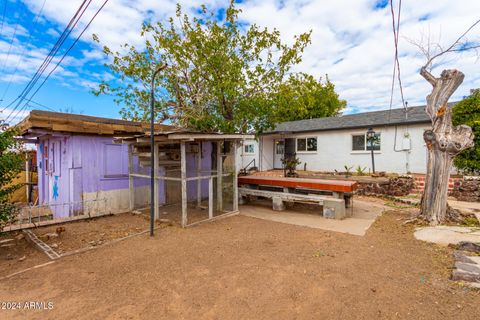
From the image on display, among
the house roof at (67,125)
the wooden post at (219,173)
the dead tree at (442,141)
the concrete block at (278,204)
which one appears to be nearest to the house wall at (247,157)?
the concrete block at (278,204)

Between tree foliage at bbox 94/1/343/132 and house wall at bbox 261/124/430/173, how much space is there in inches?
277

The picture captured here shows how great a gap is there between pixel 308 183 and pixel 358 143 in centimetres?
822

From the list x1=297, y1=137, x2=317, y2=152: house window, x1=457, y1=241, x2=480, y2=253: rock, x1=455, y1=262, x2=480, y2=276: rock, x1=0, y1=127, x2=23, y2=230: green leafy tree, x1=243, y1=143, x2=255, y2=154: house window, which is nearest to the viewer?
x1=455, y1=262, x2=480, y2=276: rock

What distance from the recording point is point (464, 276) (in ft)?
10.6

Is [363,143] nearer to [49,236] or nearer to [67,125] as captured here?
[67,125]

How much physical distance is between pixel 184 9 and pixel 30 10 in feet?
13.6

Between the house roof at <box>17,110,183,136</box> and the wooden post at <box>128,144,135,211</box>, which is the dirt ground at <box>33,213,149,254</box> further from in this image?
the house roof at <box>17,110,183,136</box>

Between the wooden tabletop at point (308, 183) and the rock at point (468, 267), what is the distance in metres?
3.13

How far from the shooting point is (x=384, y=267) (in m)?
3.76

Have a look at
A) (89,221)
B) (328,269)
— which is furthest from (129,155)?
(328,269)

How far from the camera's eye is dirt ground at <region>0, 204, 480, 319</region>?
269 cm

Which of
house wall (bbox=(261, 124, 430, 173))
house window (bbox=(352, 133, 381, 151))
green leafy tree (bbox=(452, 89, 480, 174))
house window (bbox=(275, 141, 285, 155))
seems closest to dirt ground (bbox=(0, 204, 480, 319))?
green leafy tree (bbox=(452, 89, 480, 174))

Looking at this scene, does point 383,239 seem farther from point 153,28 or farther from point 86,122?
point 153,28

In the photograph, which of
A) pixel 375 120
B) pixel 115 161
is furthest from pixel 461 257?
pixel 375 120
